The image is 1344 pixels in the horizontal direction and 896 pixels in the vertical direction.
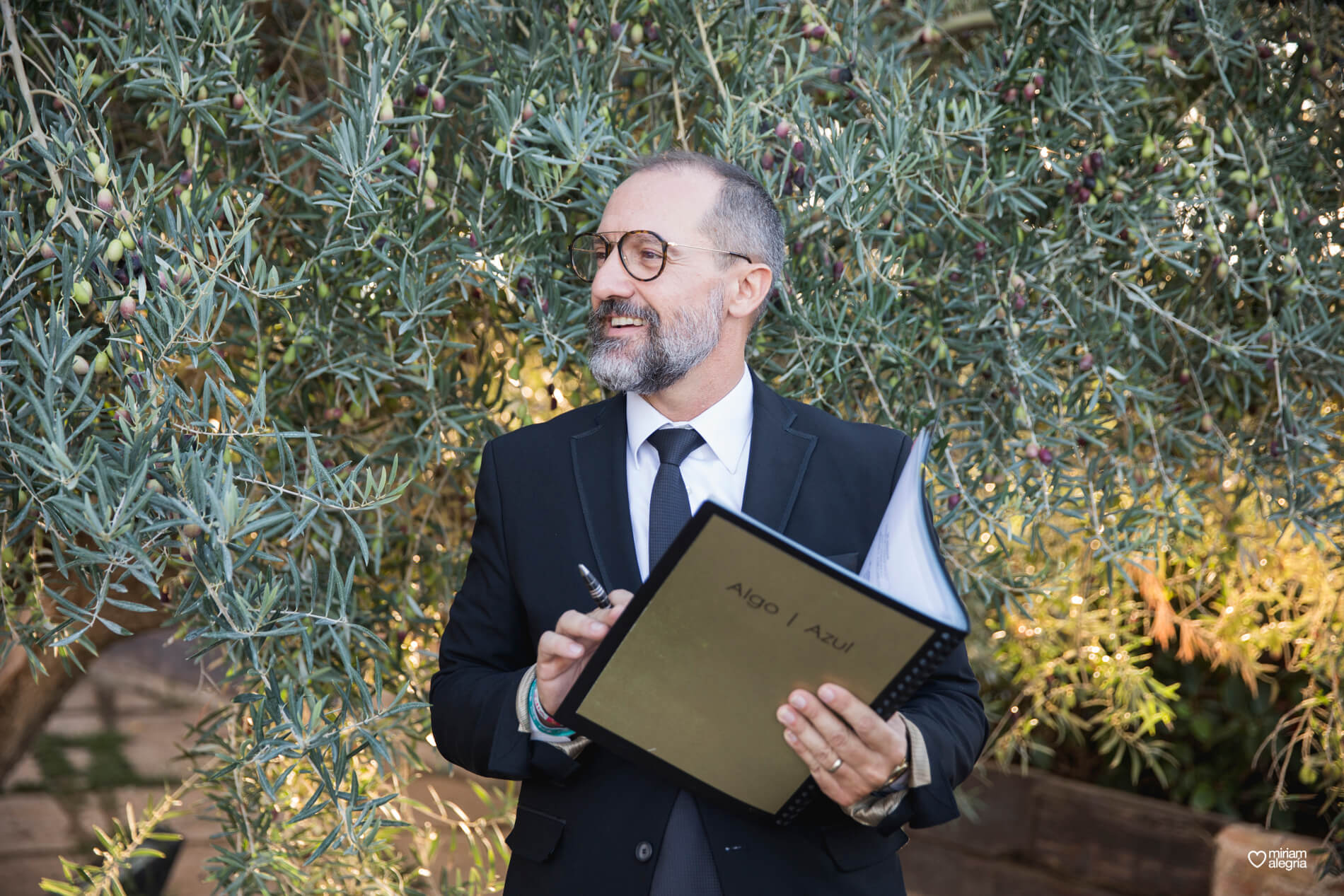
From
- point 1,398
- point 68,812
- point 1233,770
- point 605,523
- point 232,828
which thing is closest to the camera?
point 1,398

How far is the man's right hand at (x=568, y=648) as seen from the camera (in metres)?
1.17

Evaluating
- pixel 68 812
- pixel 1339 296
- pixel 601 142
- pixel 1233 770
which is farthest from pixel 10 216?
pixel 68 812

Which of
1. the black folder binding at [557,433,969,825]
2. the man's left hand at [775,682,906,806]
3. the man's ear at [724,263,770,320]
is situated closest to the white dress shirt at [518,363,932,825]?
the man's ear at [724,263,770,320]

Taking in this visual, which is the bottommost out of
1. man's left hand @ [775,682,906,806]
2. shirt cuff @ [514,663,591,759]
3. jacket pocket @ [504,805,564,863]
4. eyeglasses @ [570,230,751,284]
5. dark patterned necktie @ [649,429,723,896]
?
jacket pocket @ [504,805,564,863]

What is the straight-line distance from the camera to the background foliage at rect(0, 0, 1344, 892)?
1.46m

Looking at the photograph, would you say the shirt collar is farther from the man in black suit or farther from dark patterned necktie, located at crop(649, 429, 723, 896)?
dark patterned necktie, located at crop(649, 429, 723, 896)

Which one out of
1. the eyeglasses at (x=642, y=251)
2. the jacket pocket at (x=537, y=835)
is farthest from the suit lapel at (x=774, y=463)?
the jacket pocket at (x=537, y=835)

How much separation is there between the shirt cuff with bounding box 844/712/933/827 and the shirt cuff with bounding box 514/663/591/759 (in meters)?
0.35

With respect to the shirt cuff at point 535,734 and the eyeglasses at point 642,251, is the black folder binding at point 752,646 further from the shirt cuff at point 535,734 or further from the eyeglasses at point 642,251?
the eyeglasses at point 642,251

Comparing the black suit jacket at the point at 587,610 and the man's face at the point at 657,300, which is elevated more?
the man's face at the point at 657,300

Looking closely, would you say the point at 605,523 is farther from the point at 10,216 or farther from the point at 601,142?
the point at 10,216

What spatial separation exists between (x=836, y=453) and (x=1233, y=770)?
9.55 ft

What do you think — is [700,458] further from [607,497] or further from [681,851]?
[681,851]

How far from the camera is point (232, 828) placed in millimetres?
1869
